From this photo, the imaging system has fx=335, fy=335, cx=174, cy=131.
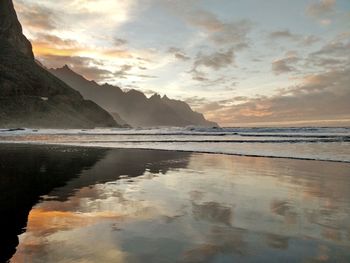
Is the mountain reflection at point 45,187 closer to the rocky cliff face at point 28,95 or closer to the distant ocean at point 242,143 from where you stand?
the distant ocean at point 242,143

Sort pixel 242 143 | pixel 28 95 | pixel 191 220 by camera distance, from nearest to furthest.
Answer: pixel 191 220 < pixel 242 143 < pixel 28 95

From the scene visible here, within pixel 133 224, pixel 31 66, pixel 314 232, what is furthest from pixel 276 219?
pixel 31 66

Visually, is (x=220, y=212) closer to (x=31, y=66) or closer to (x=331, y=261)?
(x=331, y=261)

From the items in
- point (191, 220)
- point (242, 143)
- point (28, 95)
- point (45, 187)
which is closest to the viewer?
point (191, 220)

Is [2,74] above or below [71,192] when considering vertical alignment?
above

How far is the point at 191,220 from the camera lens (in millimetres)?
8641

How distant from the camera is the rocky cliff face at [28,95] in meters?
159

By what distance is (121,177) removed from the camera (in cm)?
1609

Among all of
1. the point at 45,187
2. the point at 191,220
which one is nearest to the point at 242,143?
the point at 45,187

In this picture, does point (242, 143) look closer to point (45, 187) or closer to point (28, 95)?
point (45, 187)

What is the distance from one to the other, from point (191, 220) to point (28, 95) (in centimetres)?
17736

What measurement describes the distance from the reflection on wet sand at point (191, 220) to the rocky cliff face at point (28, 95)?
494ft

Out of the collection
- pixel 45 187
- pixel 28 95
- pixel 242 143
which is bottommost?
pixel 45 187

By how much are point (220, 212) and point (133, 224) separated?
260cm
